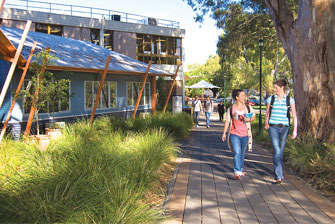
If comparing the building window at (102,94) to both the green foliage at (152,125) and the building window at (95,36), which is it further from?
the building window at (95,36)

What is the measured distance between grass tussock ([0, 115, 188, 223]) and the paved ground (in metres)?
0.44

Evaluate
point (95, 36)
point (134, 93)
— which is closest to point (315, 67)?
point (134, 93)

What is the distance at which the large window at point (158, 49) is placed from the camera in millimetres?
34469

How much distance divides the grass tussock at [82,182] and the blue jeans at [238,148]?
1.39 metres

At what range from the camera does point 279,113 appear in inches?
261

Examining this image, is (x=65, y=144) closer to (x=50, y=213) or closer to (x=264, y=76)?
(x=50, y=213)

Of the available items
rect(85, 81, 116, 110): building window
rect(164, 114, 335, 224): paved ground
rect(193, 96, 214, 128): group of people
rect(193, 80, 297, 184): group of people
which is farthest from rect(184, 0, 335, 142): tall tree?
rect(85, 81, 116, 110): building window

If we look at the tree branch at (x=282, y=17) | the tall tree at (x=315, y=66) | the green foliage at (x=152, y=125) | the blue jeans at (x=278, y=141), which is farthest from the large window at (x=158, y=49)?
the blue jeans at (x=278, y=141)

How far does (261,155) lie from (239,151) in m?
3.28

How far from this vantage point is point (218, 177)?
23.2 ft

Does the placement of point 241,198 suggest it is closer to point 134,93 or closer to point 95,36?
point 134,93

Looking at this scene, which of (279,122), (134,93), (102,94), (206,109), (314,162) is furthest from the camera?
(134,93)

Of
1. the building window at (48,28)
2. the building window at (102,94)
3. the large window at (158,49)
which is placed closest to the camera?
the building window at (102,94)

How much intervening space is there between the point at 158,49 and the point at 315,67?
26854 millimetres
